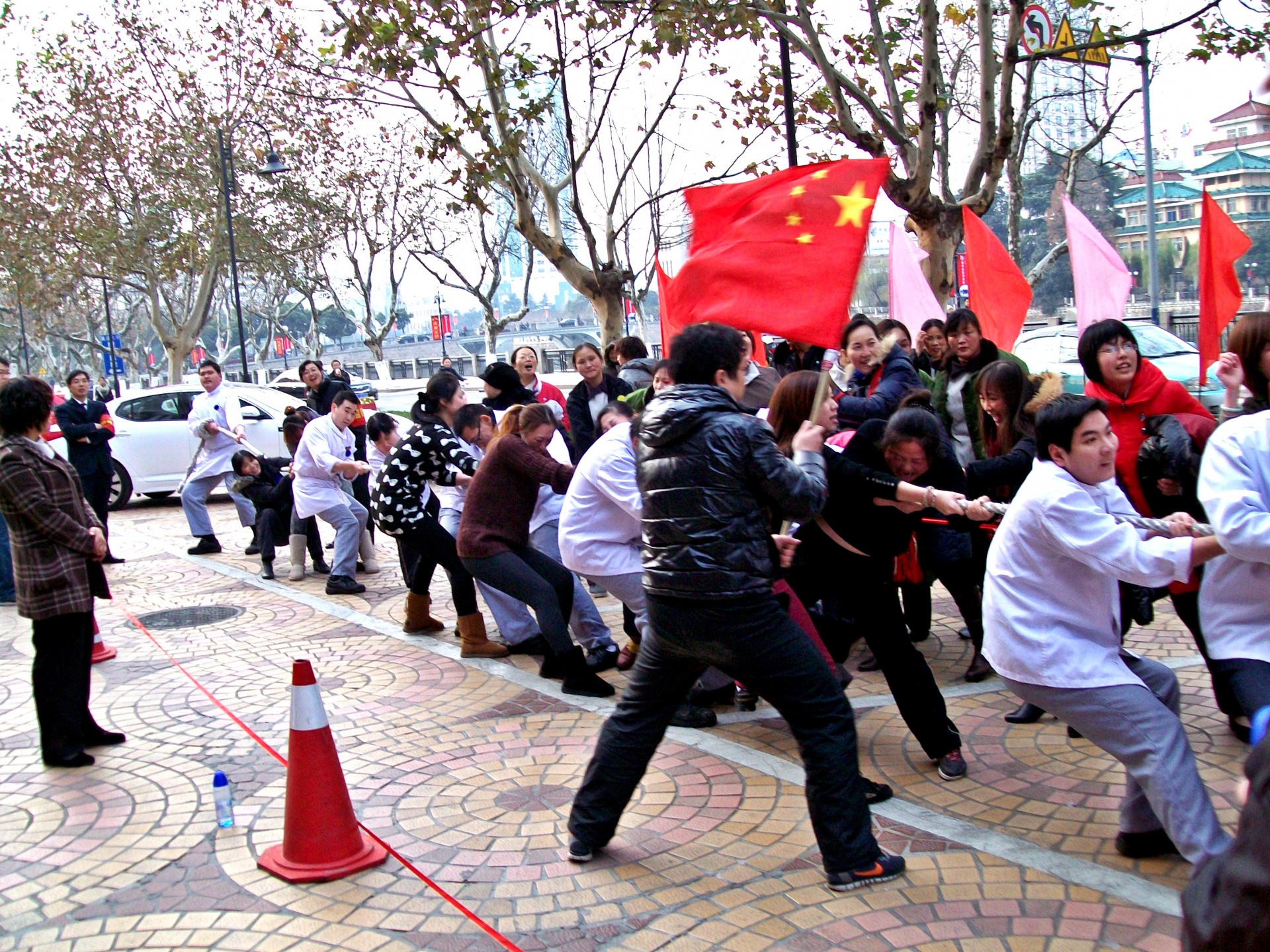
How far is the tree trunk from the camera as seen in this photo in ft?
36.9

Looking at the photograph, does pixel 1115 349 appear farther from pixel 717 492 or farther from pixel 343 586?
pixel 343 586

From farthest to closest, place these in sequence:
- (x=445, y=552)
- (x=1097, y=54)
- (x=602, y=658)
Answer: (x=1097, y=54), (x=445, y=552), (x=602, y=658)

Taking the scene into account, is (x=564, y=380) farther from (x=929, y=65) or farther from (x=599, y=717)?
(x=599, y=717)

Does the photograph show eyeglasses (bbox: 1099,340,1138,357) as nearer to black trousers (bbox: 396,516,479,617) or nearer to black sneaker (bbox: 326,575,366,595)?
black trousers (bbox: 396,516,479,617)

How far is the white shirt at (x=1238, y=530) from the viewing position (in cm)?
329

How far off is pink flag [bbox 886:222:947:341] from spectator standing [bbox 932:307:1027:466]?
116 inches

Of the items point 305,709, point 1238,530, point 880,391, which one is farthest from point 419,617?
point 1238,530

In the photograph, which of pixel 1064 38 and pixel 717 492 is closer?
pixel 717 492

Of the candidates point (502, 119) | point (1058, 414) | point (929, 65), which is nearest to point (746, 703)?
point (1058, 414)

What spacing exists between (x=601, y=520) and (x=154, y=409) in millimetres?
11241

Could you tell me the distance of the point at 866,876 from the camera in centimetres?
369

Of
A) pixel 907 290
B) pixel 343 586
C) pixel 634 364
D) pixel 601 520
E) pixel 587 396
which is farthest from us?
pixel 907 290

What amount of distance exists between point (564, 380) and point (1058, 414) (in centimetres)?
2592

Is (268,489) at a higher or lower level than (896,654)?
higher
